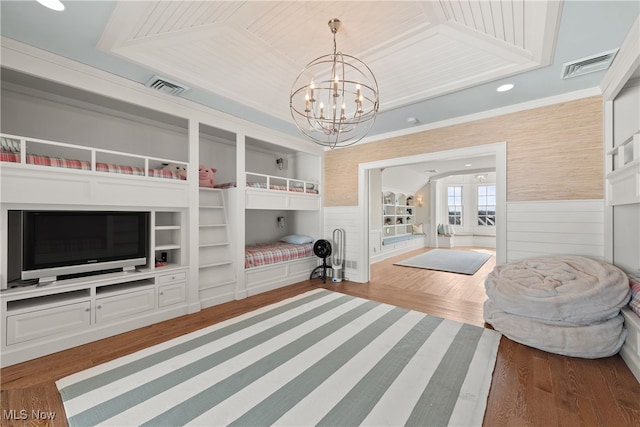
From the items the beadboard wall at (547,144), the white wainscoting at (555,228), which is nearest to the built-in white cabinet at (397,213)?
the beadboard wall at (547,144)

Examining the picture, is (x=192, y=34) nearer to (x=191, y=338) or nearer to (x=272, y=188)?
(x=272, y=188)

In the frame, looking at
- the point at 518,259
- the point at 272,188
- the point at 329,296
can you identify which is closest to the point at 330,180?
the point at 272,188

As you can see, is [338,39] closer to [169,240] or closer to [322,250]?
[169,240]

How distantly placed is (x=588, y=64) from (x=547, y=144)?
97 cm

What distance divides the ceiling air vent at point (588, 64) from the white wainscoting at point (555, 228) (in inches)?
54.9

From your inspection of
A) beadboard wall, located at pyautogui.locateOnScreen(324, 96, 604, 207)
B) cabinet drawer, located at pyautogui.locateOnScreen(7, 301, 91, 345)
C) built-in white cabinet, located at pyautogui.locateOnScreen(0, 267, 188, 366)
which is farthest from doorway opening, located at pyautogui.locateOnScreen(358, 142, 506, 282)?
cabinet drawer, located at pyautogui.locateOnScreen(7, 301, 91, 345)

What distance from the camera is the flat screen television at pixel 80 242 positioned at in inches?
96.6

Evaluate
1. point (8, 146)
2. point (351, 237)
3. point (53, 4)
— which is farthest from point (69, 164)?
point (351, 237)

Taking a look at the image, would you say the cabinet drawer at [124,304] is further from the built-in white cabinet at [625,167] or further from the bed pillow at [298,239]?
the built-in white cabinet at [625,167]

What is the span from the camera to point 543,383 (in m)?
1.93

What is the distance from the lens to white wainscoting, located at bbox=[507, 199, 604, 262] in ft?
9.59

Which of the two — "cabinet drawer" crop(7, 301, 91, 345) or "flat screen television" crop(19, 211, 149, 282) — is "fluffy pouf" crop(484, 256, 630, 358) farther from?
"cabinet drawer" crop(7, 301, 91, 345)

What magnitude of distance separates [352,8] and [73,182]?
3005 millimetres

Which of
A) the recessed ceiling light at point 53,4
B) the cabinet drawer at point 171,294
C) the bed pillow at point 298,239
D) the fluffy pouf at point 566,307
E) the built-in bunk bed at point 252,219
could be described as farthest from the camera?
the bed pillow at point 298,239
